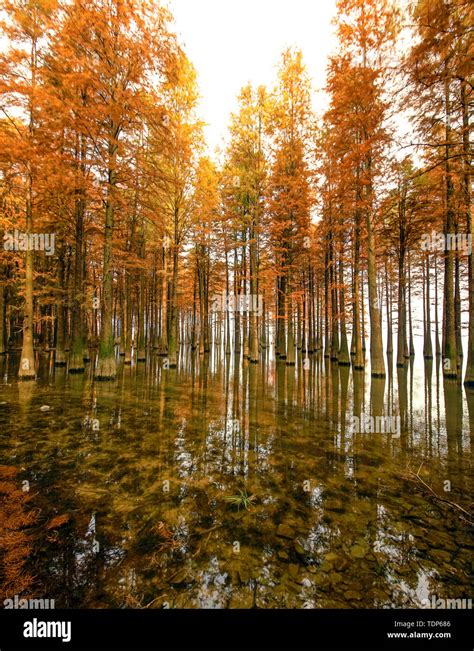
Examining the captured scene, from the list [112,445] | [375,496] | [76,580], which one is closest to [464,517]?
[375,496]

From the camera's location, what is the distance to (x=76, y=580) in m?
2.00

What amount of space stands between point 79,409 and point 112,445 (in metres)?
3.27

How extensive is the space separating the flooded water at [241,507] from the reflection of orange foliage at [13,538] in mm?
87

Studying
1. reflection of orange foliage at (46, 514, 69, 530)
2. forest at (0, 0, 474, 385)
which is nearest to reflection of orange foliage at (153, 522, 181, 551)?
reflection of orange foliage at (46, 514, 69, 530)

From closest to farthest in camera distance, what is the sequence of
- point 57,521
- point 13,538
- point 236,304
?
point 13,538, point 57,521, point 236,304

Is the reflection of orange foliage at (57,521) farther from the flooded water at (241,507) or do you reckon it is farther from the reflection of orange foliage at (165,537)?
the reflection of orange foliage at (165,537)

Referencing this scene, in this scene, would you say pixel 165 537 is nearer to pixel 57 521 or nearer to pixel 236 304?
pixel 57 521

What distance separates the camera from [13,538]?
2.46 meters

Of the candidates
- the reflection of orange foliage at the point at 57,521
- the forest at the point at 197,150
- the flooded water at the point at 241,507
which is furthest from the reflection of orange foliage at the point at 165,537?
the forest at the point at 197,150

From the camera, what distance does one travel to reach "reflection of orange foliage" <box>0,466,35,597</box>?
196 cm

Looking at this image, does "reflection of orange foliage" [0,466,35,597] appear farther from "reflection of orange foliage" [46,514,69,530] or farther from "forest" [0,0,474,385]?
"forest" [0,0,474,385]

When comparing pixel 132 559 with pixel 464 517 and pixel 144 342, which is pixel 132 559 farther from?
pixel 144 342

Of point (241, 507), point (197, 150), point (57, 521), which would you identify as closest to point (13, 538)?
point (57, 521)

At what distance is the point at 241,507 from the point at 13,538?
2.36 metres
